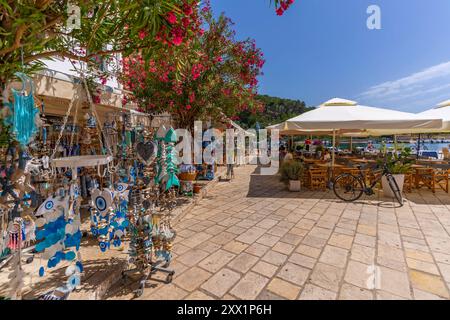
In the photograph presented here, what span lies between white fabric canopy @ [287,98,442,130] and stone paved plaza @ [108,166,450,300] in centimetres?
204

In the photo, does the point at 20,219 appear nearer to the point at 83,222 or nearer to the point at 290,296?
the point at 83,222

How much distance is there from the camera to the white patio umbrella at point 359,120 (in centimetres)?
535

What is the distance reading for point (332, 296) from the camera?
2.23 meters

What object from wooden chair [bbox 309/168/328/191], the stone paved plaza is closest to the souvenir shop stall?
the stone paved plaza

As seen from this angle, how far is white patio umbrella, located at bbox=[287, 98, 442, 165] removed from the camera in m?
5.35

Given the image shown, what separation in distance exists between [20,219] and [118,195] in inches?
44.6

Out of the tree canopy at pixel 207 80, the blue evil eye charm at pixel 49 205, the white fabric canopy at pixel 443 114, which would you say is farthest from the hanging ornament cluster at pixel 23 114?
the white fabric canopy at pixel 443 114

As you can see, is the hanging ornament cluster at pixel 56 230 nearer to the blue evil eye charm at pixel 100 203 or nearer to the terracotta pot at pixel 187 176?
the blue evil eye charm at pixel 100 203

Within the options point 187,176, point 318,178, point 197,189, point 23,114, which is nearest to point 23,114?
point 23,114

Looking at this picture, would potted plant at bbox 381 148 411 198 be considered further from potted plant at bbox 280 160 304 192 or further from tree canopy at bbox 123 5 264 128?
tree canopy at bbox 123 5 264 128

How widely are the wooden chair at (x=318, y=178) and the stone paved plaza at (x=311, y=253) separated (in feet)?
5.47

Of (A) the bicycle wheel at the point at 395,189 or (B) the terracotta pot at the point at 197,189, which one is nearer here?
(A) the bicycle wheel at the point at 395,189

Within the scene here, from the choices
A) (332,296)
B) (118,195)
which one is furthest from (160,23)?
(332,296)

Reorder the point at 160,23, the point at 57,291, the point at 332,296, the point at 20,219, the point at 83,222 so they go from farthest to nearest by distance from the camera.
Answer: the point at 83,222
the point at 20,219
the point at 332,296
the point at 57,291
the point at 160,23
